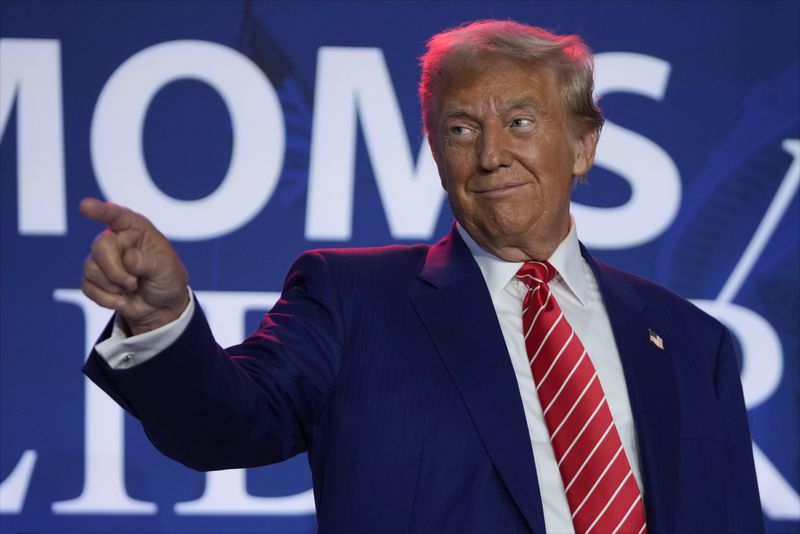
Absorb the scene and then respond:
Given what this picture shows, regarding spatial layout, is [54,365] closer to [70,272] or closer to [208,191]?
[70,272]

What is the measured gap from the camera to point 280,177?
2.82 metres

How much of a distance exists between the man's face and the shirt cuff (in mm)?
635

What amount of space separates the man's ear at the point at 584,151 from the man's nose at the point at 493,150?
8.2 inches

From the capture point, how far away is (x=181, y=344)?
1169 mm

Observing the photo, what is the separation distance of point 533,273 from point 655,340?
0.23 meters

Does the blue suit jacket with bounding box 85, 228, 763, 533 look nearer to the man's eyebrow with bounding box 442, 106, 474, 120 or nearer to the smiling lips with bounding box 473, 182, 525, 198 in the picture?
Result: the smiling lips with bounding box 473, 182, 525, 198

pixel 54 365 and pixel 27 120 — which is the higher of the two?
pixel 27 120

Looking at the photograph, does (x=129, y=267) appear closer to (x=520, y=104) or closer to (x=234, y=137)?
(x=520, y=104)

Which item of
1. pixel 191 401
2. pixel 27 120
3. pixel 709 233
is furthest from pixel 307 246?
pixel 191 401

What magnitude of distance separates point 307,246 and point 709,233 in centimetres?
112

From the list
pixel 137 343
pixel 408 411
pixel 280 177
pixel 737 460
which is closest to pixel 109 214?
pixel 137 343

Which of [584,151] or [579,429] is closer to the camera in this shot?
[579,429]

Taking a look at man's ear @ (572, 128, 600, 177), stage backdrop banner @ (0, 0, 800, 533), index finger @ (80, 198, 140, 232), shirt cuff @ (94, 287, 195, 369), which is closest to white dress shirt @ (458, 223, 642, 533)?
man's ear @ (572, 128, 600, 177)

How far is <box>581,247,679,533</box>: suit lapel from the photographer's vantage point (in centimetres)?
150
